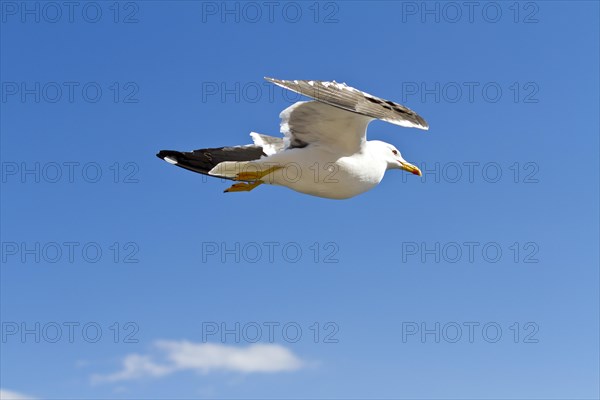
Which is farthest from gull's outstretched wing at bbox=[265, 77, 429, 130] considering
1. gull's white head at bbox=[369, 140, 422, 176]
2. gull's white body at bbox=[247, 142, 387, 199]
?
gull's white head at bbox=[369, 140, 422, 176]

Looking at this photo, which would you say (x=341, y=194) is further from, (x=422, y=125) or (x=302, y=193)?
(x=422, y=125)

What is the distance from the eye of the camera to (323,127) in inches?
565

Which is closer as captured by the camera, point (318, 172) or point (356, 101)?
point (356, 101)

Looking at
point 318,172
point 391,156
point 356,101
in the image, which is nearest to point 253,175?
point 318,172

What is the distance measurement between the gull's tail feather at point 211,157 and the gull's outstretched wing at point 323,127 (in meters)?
1.02

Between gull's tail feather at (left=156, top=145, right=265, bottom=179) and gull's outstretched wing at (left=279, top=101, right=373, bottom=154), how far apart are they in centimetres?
102

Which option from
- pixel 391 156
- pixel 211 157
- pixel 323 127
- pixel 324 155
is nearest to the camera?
pixel 323 127

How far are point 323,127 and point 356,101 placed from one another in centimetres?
96

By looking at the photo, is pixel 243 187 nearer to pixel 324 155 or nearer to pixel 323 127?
pixel 324 155

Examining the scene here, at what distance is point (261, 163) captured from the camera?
14445 millimetres

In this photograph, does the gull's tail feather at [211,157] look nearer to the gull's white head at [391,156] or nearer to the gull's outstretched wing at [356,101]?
the gull's white head at [391,156]

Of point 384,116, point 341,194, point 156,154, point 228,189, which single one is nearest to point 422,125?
point 384,116

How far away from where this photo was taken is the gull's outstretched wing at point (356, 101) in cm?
1288

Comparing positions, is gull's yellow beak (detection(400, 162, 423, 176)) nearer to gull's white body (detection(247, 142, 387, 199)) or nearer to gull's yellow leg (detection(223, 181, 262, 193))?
gull's white body (detection(247, 142, 387, 199))
